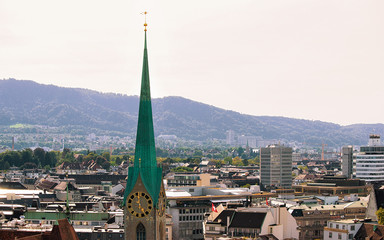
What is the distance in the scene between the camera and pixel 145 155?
7231 centimetres

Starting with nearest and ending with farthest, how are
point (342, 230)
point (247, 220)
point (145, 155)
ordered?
point (145, 155) → point (342, 230) → point (247, 220)

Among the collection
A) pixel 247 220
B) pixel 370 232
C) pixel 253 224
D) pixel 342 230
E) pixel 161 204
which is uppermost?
pixel 161 204

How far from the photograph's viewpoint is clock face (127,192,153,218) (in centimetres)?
7050

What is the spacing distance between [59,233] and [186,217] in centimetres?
7230

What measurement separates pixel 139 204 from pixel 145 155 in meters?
4.05

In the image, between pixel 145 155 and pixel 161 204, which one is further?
pixel 145 155

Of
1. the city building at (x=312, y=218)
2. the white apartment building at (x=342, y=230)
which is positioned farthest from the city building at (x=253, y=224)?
the city building at (x=312, y=218)

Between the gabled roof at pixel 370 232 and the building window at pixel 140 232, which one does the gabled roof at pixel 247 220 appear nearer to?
the gabled roof at pixel 370 232

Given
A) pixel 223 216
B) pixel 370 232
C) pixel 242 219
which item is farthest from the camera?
pixel 223 216

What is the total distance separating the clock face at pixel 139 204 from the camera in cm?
7050

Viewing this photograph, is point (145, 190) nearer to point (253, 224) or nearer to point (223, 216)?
point (253, 224)

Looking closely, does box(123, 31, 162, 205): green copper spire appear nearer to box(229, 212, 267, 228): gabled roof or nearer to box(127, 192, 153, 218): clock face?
box(127, 192, 153, 218): clock face

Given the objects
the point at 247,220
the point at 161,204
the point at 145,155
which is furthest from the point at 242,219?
the point at 145,155

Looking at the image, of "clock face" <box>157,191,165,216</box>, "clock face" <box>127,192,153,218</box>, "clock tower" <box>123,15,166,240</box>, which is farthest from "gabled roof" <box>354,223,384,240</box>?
"clock face" <box>127,192,153,218</box>
